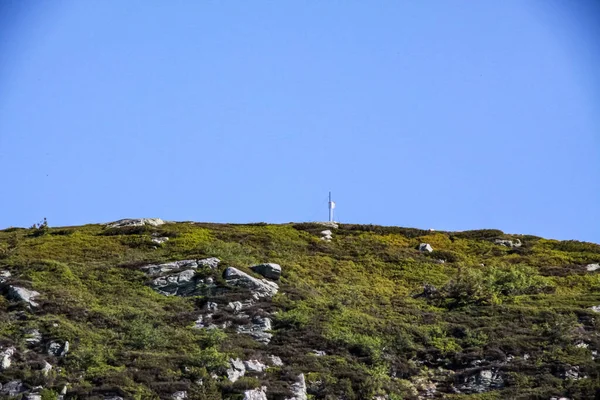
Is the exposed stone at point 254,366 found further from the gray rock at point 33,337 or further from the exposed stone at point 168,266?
the exposed stone at point 168,266

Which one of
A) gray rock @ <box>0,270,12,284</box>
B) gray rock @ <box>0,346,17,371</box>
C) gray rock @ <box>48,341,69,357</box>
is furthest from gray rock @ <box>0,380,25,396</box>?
gray rock @ <box>0,270,12,284</box>

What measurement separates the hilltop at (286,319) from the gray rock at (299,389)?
0.08 metres

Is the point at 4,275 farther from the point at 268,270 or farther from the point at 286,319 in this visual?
the point at 286,319

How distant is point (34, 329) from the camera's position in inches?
1412

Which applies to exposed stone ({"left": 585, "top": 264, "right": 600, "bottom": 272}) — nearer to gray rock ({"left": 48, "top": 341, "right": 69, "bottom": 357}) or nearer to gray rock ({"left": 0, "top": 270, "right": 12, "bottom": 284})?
gray rock ({"left": 48, "top": 341, "right": 69, "bottom": 357})

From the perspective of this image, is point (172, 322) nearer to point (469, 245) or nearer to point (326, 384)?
point (326, 384)

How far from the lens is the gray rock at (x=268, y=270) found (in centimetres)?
4600

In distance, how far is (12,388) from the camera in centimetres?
3081

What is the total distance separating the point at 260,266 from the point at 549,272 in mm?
18170

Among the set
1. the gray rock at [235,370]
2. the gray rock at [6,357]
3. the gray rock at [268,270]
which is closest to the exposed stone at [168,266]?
the gray rock at [268,270]

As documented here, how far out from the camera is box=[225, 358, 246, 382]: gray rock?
33103 mm

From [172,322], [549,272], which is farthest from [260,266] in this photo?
[549,272]

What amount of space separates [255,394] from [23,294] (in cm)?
1393

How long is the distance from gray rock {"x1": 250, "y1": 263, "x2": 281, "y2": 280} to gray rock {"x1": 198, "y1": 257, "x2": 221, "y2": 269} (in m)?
1.94
